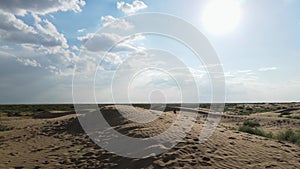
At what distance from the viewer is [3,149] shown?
1289 cm

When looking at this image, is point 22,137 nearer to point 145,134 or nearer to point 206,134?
point 145,134

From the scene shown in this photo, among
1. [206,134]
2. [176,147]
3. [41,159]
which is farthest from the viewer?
[206,134]

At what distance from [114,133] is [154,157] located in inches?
192

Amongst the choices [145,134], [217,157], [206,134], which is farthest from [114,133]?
[217,157]

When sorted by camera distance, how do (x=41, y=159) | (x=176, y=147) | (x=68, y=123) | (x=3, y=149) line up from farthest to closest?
(x=68, y=123)
(x=3, y=149)
(x=41, y=159)
(x=176, y=147)

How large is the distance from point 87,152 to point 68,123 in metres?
8.69

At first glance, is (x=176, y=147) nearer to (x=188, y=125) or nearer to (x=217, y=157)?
(x=217, y=157)

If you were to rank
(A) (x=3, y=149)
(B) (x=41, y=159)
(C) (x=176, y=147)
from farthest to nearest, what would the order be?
(A) (x=3, y=149), (B) (x=41, y=159), (C) (x=176, y=147)

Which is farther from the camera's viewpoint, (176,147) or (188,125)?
(188,125)

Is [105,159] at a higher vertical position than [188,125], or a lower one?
lower

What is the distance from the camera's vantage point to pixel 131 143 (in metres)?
10.8

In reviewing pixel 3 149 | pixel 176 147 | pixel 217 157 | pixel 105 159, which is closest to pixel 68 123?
pixel 3 149

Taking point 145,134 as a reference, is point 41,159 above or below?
below

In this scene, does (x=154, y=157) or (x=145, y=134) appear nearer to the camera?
(x=154, y=157)
